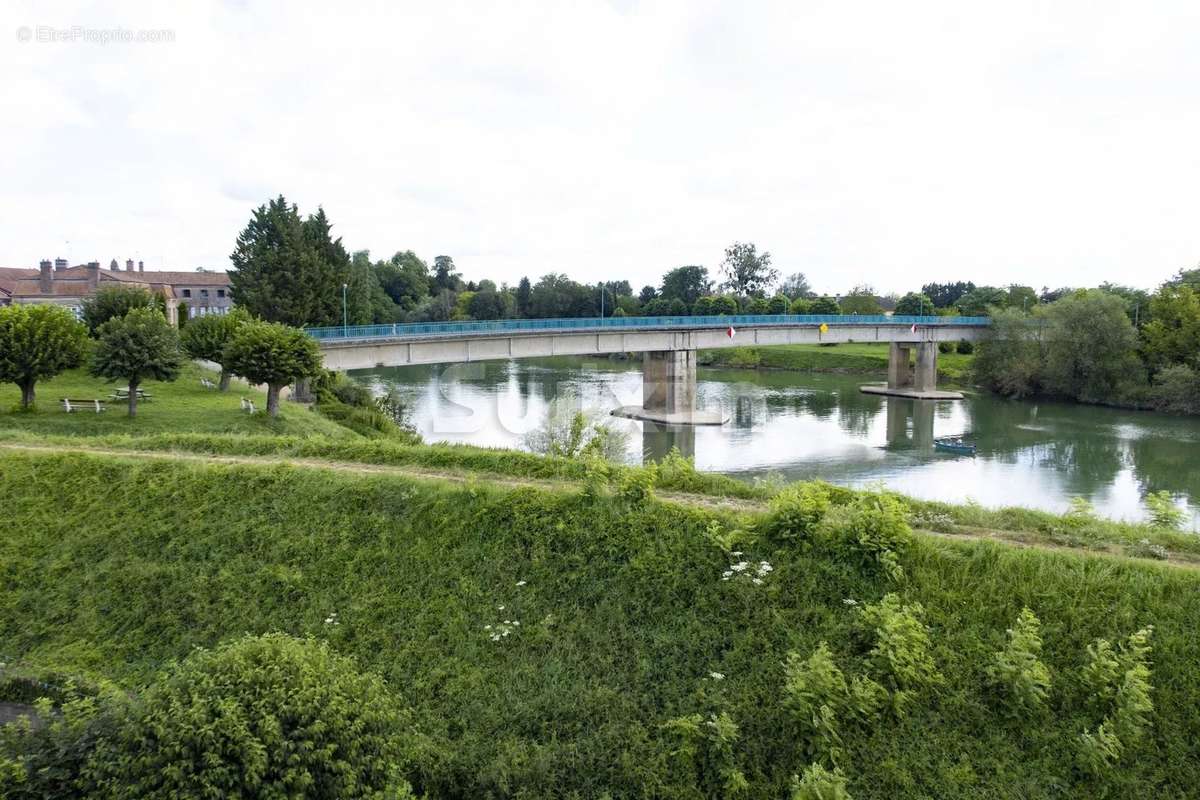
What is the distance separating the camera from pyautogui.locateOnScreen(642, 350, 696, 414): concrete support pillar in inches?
1881

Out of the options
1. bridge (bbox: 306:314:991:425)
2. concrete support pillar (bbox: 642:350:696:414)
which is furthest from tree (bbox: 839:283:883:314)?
concrete support pillar (bbox: 642:350:696:414)

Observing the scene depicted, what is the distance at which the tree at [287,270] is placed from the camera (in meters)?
46.7

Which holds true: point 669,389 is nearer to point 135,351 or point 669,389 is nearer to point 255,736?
point 135,351

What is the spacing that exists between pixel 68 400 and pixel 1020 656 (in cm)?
2670

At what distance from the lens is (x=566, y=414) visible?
32.5 m

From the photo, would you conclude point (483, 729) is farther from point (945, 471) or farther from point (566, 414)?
point (945, 471)

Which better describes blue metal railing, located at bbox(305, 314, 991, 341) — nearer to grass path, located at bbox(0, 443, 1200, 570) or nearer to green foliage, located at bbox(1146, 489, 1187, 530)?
grass path, located at bbox(0, 443, 1200, 570)

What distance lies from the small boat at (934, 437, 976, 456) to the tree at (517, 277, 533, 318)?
70.5 metres

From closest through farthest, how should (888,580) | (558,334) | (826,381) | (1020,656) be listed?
(1020,656) < (888,580) < (558,334) < (826,381)

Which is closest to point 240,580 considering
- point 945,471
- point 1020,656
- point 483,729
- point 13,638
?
point 13,638

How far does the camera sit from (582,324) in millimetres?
43875

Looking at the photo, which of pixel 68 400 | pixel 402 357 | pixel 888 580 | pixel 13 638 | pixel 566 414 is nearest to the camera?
pixel 888 580

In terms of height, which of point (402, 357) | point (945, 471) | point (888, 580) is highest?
point (402, 357)

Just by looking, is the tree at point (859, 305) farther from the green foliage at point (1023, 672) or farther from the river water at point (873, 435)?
the green foliage at point (1023, 672)
